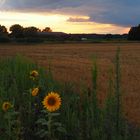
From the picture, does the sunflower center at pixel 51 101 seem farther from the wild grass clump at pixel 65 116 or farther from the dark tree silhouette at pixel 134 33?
the dark tree silhouette at pixel 134 33

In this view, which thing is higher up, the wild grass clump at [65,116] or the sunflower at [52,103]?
the sunflower at [52,103]

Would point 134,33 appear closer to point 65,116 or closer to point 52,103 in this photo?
point 65,116

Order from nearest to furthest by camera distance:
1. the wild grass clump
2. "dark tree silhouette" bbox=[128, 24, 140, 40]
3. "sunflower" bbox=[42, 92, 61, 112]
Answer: "sunflower" bbox=[42, 92, 61, 112]
the wild grass clump
"dark tree silhouette" bbox=[128, 24, 140, 40]

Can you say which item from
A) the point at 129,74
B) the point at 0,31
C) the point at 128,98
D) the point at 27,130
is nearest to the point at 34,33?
the point at 0,31

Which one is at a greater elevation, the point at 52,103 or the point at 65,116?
the point at 52,103

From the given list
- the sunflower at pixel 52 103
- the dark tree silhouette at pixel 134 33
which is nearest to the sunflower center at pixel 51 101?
the sunflower at pixel 52 103

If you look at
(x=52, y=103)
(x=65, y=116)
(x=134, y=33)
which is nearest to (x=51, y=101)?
(x=52, y=103)

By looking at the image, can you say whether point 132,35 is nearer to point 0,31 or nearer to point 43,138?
point 0,31

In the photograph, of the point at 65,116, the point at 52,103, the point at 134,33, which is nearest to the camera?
the point at 52,103

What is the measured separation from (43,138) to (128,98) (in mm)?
3522

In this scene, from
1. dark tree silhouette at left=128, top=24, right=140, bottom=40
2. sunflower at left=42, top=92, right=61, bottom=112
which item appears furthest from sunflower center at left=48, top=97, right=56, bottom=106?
dark tree silhouette at left=128, top=24, right=140, bottom=40

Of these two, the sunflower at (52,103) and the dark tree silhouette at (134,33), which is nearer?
the sunflower at (52,103)

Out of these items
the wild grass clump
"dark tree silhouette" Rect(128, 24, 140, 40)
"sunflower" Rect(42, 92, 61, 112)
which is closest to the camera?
"sunflower" Rect(42, 92, 61, 112)

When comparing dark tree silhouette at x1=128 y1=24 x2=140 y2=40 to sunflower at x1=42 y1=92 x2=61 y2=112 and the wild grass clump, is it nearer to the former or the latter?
the wild grass clump
